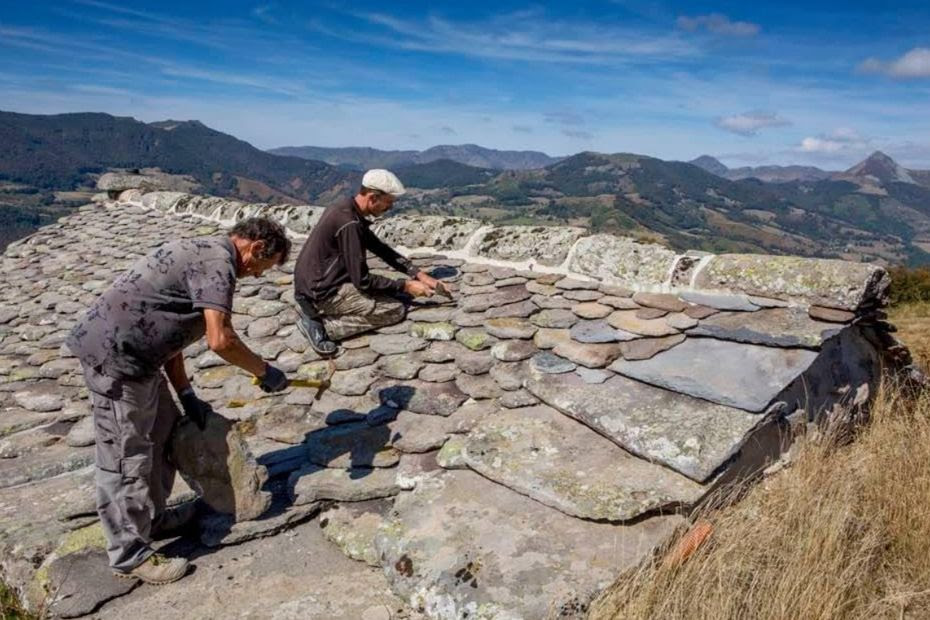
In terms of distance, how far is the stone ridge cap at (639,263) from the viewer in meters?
3.81

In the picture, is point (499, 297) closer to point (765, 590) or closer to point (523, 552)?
point (523, 552)

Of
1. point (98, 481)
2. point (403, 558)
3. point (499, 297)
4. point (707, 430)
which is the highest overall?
point (499, 297)

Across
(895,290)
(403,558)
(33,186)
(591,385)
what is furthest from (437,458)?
(33,186)

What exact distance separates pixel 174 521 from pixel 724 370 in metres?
3.30

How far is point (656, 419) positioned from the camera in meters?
3.15

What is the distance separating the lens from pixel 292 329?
508cm

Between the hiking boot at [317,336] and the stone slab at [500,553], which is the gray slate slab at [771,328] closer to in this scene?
the stone slab at [500,553]

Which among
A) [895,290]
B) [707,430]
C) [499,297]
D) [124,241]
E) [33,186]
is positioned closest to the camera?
[707,430]

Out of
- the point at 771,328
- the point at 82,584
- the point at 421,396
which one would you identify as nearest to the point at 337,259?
the point at 421,396

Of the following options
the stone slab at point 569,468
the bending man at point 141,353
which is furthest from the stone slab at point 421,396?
the bending man at point 141,353

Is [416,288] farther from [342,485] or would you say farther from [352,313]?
[342,485]

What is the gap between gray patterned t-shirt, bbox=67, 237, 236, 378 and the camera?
276 centimetres

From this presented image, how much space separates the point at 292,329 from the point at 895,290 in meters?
25.4

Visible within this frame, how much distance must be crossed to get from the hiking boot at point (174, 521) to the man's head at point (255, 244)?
1353mm
